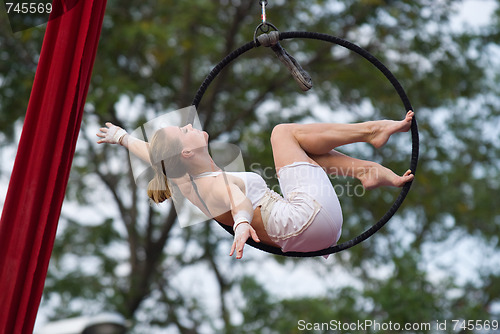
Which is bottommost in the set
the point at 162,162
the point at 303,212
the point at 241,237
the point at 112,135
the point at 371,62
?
the point at 241,237

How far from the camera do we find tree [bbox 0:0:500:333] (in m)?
6.30

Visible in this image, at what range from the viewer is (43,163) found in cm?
234

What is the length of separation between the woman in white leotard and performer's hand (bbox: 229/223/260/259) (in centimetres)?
21

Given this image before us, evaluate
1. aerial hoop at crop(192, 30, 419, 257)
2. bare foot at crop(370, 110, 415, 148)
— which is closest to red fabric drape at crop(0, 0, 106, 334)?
aerial hoop at crop(192, 30, 419, 257)

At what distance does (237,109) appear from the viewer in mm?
7289

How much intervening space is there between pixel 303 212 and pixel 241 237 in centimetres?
39

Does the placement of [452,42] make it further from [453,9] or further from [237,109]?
[237,109]

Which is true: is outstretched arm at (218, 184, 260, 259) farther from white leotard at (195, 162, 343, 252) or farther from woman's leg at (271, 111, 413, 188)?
woman's leg at (271, 111, 413, 188)

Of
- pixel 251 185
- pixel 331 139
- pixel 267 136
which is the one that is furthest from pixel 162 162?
pixel 267 136

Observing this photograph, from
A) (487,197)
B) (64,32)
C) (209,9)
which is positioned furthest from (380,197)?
(64,32)

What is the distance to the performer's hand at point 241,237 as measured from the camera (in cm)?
218

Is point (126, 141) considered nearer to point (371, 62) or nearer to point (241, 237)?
point (241, 237)

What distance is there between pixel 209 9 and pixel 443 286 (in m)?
3.45

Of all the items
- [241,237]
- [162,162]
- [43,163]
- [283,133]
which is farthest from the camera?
[283,133]
